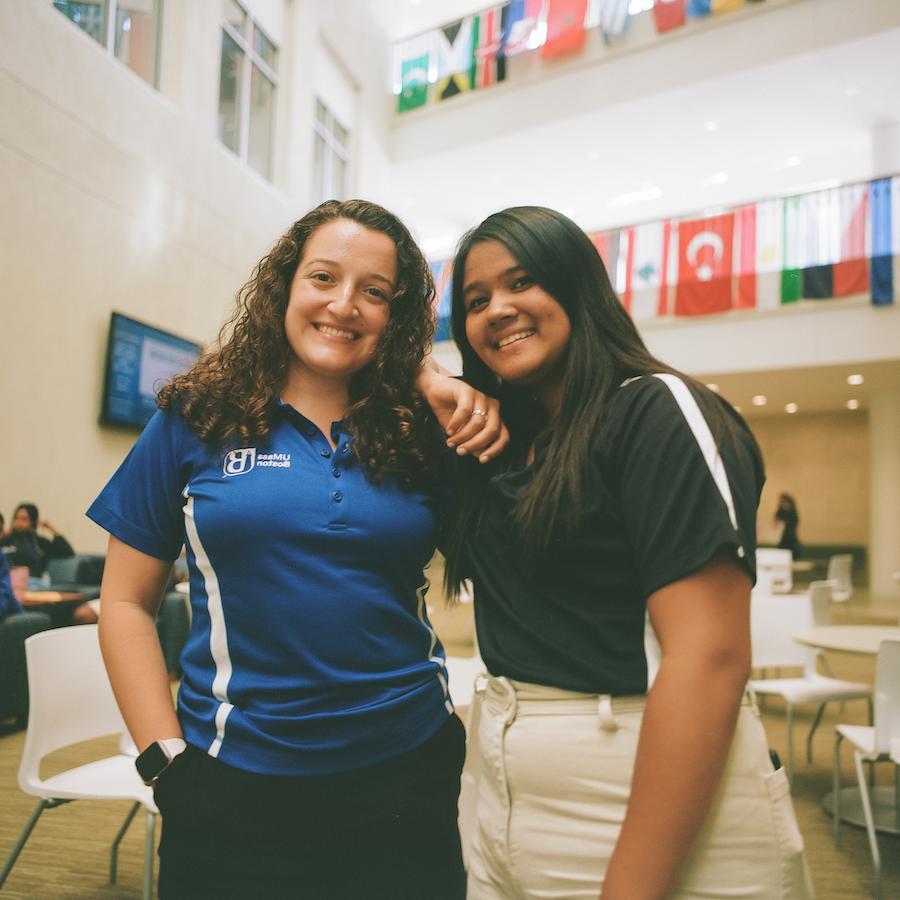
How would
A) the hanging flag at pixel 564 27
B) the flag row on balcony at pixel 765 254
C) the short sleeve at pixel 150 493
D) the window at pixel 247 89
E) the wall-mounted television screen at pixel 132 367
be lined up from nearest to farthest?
the short sleeve at pixel 150 493, the wall-mounted television screen at pixel 132 367, the flag row on balcony at pixel 765 254, the window at pixel 247 89, the hanging flag at pixel 564 27

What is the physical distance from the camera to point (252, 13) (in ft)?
29.9

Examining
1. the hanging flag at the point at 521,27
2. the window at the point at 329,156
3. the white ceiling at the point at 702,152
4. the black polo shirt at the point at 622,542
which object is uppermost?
the hanging flag at the point at 521,27

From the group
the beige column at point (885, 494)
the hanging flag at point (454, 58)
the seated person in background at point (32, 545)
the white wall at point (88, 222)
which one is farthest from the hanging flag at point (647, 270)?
the seated person in background at point (32, 545)

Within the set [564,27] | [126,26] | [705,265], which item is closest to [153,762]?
[126,26]

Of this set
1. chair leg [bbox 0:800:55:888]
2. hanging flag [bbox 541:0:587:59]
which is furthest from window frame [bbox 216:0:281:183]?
chair leg [bbox 0:800:55:888]

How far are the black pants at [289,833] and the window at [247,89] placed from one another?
30.0ft

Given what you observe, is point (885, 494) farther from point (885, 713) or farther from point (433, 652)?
point (433, 652)

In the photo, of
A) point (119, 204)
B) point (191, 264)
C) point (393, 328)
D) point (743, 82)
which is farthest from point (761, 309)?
point (393, 328)

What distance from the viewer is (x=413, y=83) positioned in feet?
41.1

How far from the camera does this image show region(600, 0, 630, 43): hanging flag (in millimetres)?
10727

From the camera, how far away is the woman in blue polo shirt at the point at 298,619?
3.30 ft

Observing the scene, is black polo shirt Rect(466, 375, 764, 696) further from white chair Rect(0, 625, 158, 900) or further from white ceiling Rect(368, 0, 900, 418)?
white ceiling Rect(368, 0, 900, 418)

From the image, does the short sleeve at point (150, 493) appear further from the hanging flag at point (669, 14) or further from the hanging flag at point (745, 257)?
the hanging flag at point (669, 14)

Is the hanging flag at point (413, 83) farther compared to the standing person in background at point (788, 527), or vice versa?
the hanging flag at point (413, 83)
